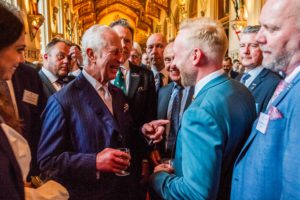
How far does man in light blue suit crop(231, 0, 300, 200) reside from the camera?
1151mm

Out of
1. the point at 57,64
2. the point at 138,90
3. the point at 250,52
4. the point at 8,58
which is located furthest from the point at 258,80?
the point at 57,64

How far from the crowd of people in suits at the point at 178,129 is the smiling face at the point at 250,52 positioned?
1.47 metres

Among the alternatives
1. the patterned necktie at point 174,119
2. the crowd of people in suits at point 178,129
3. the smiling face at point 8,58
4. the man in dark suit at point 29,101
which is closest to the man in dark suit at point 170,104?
the patterned necktie at point 174,119

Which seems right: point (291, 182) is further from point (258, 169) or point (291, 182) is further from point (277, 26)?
point (277, 26)

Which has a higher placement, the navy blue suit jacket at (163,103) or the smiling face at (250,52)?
the smiling face at (250,52)

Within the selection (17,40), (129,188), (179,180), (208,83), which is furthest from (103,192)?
(17,40)

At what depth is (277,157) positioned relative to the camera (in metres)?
1.23

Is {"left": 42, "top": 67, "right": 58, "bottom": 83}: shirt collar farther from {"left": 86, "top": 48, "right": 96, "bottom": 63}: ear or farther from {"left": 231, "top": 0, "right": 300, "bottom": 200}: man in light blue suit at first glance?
{"left": 231, "top": 0, "right": 300, "bottom": 200}: man in light blue suit

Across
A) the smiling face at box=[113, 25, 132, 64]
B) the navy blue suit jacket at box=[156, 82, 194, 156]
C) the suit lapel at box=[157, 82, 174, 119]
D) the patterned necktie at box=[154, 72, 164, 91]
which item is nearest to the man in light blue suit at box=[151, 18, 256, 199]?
the navy blue suit jacket at box=[156, 82, 194, 156]

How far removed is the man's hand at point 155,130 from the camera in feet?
7.04

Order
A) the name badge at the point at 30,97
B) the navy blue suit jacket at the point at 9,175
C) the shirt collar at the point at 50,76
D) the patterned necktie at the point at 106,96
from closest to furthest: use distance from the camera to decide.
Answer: the navy blue suit jacket at the point at 9,175 → the patterned necktie at the point at 106,96 → the name badge at the point at 30,97 → the shirt collar at the point at 50,76

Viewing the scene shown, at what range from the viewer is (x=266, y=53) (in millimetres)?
1414

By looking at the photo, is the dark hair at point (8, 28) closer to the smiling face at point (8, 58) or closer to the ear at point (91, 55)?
the smiling face at point (8, 58)

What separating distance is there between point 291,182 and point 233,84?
0.57 metres
